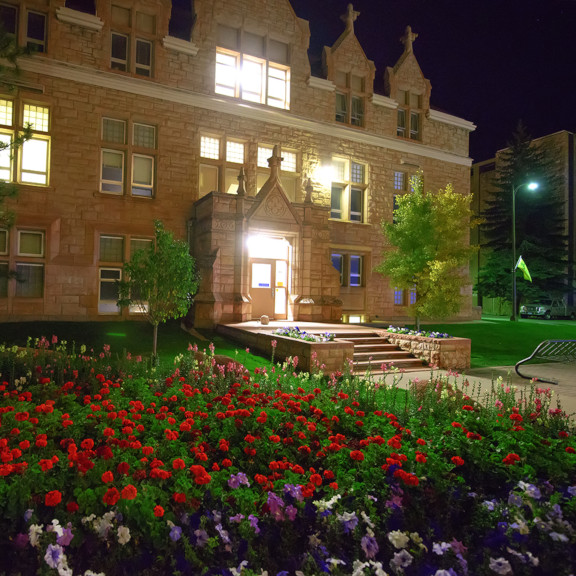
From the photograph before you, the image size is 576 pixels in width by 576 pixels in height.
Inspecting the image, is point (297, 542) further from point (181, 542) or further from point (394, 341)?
point (394, 341)

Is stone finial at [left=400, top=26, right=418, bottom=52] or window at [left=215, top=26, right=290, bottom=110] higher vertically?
stone finial at [left=400, top=26, right=418, bottom=52]

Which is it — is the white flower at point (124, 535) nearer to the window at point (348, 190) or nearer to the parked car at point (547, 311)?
the window at point (348, 190)

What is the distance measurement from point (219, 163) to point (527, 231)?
2839cm

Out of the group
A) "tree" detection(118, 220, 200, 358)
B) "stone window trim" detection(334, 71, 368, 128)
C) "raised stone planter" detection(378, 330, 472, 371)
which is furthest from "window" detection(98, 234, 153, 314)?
"stone window trim" detection(334, 71, 368, 128)

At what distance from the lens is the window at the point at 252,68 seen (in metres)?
19.3

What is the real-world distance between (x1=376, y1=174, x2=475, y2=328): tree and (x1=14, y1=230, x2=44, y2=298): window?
1252 centimetres

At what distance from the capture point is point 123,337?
1386 centimetres

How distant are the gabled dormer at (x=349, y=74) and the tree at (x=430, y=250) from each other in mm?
7507

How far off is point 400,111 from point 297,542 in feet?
80.5

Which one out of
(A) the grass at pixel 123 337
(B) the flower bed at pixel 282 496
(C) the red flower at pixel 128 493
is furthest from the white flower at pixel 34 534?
(A) the grass at pixel 123 337

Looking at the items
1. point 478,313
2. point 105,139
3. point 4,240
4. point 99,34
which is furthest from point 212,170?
point 478,313

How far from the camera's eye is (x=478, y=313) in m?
26.2

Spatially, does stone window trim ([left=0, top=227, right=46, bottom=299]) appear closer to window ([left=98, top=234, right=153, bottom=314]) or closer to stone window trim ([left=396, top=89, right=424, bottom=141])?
window ([left=98, top=234, right=153, bottom=314])

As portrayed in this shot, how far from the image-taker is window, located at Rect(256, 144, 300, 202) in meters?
20.2
